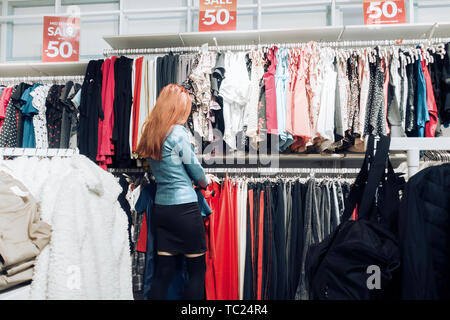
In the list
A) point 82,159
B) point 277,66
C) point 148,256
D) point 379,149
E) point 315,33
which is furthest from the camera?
point 315,33

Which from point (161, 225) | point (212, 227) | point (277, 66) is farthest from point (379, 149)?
point (277, 66)

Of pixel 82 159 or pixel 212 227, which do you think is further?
pixel 212 227

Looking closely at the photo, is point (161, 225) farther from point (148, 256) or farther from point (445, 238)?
point (445, 238)

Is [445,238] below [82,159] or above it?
below

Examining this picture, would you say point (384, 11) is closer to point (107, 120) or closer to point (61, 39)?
point (107, 120)

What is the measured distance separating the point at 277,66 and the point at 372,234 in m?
1.63

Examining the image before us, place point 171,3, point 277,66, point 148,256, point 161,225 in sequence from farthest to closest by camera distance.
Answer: point 171,3
point 277,66
point 148,256
point 161,225

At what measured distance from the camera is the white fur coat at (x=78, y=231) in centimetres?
103

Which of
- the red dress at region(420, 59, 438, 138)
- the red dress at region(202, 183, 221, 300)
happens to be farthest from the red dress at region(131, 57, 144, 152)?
the red dress at region(420, 59, 438, 138)

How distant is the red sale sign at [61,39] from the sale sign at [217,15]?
1.23m

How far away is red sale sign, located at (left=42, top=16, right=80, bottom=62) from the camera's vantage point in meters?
2.68

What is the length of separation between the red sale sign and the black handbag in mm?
2768
